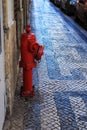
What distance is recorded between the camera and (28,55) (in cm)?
491

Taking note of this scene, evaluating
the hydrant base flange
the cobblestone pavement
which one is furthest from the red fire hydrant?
the cobblestone pavement

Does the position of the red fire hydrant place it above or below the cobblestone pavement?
above

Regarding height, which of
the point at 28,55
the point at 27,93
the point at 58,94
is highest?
the point at 28,55

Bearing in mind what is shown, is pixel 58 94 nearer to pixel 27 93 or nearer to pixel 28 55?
pixel 27 93

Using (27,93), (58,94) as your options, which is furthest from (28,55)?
(58,94)

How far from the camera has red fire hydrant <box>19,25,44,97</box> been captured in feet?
15.7

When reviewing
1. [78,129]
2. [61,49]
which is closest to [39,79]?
[78,129]

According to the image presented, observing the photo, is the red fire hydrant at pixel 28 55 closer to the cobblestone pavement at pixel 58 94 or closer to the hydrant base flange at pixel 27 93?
the hydrant base flange at pixel 27 93

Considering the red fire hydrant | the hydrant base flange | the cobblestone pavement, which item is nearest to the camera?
the cobblestone pavement

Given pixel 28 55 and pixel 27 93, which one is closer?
pixel 28 55

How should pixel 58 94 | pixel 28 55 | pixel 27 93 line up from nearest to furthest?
pixel 28 55 < pixel 27 93 < pixel 58 94

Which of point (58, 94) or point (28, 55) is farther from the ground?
point (28, 55)

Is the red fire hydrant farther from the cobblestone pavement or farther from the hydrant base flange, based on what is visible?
the cobblestone pavement

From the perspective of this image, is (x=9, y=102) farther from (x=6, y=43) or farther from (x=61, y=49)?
(x=61, y=49)
